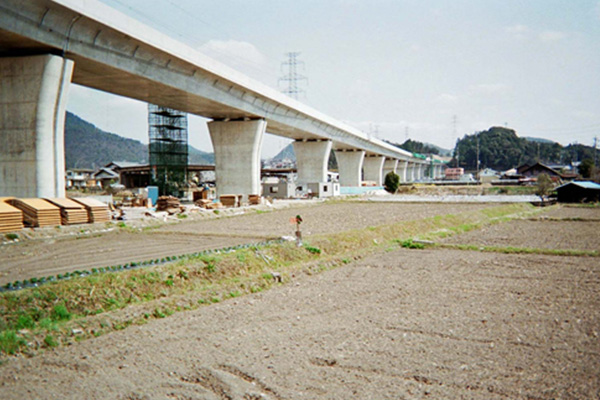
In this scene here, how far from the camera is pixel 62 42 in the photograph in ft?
65.5

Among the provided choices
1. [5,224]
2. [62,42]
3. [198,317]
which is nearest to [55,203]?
[5,224]

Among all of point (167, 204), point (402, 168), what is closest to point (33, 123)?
point (167, 204)

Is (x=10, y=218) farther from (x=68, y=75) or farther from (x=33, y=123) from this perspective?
(x=68, y=75)

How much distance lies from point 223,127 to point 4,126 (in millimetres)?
21167

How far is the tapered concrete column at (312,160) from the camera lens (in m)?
57.8

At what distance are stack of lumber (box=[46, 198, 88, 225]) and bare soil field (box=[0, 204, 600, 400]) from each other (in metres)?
13.6

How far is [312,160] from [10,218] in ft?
143

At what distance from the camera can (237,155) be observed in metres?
39.5

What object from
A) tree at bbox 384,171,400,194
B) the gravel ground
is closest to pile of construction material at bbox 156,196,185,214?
the gravel ground

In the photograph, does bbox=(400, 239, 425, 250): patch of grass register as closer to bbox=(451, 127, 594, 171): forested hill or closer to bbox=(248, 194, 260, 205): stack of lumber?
bbox=(248, 194, 260, 205): stack of lumber

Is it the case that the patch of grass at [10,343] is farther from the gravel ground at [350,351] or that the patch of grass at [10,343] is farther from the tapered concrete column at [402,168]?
the tapered concrete column at [402,168]

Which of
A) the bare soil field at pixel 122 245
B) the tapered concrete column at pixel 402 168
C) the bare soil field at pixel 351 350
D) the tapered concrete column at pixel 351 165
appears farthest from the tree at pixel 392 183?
the bare soil field at pixel 351 350

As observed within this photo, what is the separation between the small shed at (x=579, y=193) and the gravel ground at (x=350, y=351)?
40363 mm

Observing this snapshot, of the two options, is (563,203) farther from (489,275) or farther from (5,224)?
(5,224)
